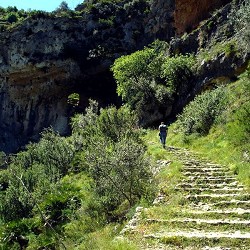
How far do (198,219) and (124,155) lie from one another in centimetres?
418

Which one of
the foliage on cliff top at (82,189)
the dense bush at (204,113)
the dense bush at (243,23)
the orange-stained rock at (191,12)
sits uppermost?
the orange-stained rock at (191,12)

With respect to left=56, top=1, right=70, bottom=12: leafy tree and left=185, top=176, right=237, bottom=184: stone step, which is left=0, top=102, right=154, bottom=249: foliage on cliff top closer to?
left=185, top=176, right=237, bottom=184: stone step

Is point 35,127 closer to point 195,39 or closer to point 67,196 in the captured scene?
point 195,39

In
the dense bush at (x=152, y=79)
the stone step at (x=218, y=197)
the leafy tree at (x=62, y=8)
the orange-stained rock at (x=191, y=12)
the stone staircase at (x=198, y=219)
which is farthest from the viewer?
the leafy tree at (x=62, y=8)

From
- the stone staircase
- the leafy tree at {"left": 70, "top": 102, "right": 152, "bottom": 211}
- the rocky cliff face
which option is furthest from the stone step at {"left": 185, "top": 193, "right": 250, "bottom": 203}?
the rocky cliff face

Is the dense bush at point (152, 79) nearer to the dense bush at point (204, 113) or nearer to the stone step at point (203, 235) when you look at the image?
the dense bush at point (204, 113)

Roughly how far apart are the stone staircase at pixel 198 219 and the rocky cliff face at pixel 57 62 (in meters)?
50.0

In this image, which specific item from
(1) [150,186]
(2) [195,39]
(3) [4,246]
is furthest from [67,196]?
(2) [195,39]

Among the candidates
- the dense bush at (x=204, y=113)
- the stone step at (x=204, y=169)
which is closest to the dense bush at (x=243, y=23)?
the dense bush at (x=204, y=113)

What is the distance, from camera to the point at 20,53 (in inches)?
2517

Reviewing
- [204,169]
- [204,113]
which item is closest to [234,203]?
[204,169]

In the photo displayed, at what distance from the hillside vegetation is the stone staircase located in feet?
2.18

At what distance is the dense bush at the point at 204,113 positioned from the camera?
2538 centimetres

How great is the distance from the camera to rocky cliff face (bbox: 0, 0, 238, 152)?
64.0 metres
